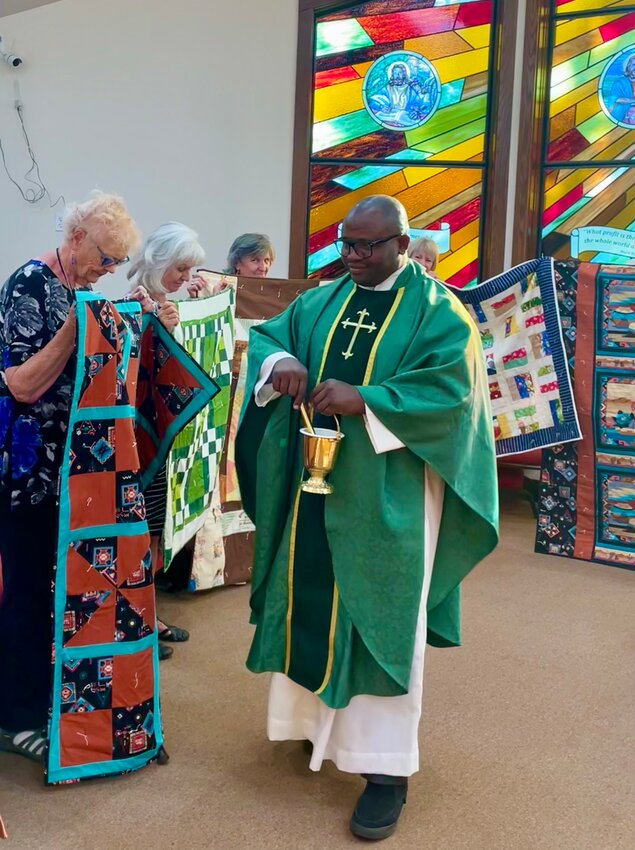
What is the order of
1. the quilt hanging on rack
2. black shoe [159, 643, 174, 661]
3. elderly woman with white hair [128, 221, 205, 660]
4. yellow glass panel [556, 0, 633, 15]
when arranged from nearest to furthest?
elderly woman with white hair [128, 221, 205, 660] → black shoe [159, 643, 174, 661] → the quilt hanging on rack → yellow glass panel [556, 0, 633, 15]

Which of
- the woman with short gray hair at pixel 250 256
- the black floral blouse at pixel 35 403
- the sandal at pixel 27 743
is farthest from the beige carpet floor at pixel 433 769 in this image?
the woman with short gray hair at pixel 250 256

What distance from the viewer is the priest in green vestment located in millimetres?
2043

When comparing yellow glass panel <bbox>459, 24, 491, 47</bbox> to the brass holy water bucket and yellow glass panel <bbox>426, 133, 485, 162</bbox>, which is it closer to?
yellow glass panel <bbox>426, 133, 485, 162</bbox>

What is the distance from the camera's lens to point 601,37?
545cm

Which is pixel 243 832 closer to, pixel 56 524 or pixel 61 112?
pixel 56 524

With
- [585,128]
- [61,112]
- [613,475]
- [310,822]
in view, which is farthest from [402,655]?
[61,112]

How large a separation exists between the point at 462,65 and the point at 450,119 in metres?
0.33

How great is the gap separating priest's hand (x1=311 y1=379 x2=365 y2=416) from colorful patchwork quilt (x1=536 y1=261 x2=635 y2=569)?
2549 mm

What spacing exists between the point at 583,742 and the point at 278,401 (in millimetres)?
1296

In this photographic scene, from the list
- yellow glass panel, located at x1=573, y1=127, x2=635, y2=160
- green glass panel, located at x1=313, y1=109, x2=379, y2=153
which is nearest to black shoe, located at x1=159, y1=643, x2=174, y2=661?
green glass panel, located at x1=313, y1=109, x2=379, y2=153

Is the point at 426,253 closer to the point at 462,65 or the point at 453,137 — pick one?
the point at 453,137

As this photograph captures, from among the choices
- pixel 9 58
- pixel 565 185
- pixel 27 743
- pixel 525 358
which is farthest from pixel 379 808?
pixel 9 58

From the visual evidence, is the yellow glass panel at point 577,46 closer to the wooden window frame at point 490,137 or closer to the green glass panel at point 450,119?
the wooden window frame at point 490,137

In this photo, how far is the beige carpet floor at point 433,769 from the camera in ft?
6.80
